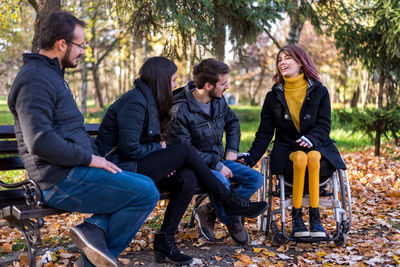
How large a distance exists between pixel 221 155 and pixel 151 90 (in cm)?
109

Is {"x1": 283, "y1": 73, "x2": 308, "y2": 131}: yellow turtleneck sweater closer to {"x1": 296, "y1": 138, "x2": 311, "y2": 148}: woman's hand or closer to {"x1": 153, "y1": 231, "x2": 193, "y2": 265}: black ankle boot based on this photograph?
{"x1": 296, "y1": 138, "x2": 311, "y2": 148}: woman's hand

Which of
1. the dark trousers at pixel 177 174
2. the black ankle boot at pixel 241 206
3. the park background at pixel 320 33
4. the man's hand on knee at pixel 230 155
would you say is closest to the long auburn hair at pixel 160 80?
the dark trousers at pixel 177 174

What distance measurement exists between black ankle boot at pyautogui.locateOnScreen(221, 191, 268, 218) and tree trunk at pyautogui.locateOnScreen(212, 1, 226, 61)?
140 inches

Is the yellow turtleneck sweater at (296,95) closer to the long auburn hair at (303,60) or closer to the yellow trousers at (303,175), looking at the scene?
the long auburn hair at (303,60)

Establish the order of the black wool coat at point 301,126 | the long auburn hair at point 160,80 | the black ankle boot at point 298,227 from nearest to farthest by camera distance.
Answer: the long auburn hair at point 160,80 → the black ankle boot at point 298,227 → the black wool coat at point 301,126

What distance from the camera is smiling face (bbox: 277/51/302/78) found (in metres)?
4.04

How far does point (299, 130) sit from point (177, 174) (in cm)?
136

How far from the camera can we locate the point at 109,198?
282 cm

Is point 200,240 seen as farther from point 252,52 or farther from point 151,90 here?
point 252,52

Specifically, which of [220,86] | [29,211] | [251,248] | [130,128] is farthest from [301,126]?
[29,211]

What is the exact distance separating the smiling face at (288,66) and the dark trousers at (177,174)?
4.39 ft

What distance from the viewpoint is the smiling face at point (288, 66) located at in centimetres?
404

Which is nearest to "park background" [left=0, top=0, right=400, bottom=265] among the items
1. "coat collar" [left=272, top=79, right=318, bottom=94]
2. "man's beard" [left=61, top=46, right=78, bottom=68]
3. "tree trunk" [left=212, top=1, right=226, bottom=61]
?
"tree trunk" [left=212, top=1, right=226, bottom=61]

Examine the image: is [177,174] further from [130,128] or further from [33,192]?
[33,192]
